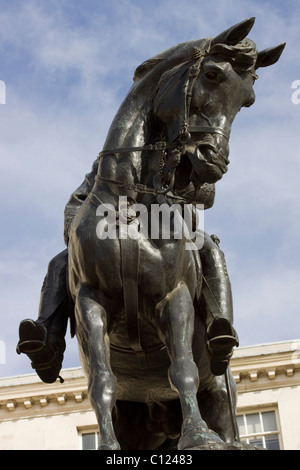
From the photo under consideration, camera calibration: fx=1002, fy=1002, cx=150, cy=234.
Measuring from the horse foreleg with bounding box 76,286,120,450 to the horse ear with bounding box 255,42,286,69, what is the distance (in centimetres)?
243

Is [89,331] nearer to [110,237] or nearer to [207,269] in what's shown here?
[110,237]

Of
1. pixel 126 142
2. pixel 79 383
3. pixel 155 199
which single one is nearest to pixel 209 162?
pixel 155 199

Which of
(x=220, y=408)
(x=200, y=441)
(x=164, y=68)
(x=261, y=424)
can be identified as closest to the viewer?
(x=200, y=441)

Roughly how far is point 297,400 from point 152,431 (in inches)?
972

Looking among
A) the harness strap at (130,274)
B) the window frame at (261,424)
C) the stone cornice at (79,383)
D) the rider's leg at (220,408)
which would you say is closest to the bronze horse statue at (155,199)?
the harness strap at (130,274)

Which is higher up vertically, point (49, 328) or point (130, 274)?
point (130, 274)

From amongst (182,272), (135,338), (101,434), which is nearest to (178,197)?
(182,272)

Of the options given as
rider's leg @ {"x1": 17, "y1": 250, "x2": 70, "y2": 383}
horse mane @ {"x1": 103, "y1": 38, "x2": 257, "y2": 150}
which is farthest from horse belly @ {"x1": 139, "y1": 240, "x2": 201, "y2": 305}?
rider's leg @ {"x1": 17, "y1": 250, "x2": 70, "y2": 383}

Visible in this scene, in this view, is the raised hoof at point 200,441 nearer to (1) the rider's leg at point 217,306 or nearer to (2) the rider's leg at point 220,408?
(1) the rider's leg at point 217,306

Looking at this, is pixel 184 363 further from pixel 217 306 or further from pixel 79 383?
pixel 79 383

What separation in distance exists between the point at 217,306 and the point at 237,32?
2.28m

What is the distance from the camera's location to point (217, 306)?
848 cm

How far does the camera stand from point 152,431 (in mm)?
9016

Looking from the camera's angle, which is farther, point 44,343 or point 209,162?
point 44,343
